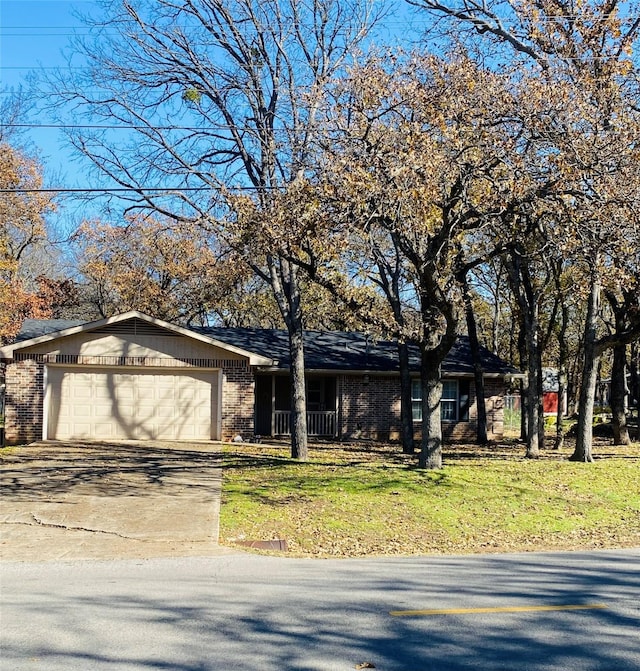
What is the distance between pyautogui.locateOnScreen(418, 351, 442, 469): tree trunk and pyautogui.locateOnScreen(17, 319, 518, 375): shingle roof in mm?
9111

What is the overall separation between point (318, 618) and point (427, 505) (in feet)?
27.7

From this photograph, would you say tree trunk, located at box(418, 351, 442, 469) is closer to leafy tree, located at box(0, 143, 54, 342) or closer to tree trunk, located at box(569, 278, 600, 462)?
tree trunk, located at box(569, 278, 600, 462)

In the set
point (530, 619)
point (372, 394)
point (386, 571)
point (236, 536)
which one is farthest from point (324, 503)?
point (372, 394)

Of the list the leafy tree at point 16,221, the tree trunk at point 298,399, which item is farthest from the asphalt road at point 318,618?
the leafy tree at point 16,221

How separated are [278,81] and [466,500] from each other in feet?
37.0

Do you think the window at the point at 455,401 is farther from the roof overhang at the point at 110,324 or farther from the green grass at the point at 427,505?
the green grass at the point at 427,505

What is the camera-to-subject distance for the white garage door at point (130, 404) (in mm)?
24938

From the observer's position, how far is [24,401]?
24.5m

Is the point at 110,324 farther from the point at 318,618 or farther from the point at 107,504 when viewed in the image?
the point at 318,618

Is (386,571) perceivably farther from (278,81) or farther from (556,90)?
(278,81)

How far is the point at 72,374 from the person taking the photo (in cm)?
2498

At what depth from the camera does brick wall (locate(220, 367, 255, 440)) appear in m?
25.2

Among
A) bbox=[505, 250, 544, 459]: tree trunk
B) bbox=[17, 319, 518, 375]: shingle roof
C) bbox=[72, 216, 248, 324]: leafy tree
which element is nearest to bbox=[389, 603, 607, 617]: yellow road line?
bbox=[505, 250, 544, 459]: tree trunk

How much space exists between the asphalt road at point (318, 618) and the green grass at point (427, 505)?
2873 mm
